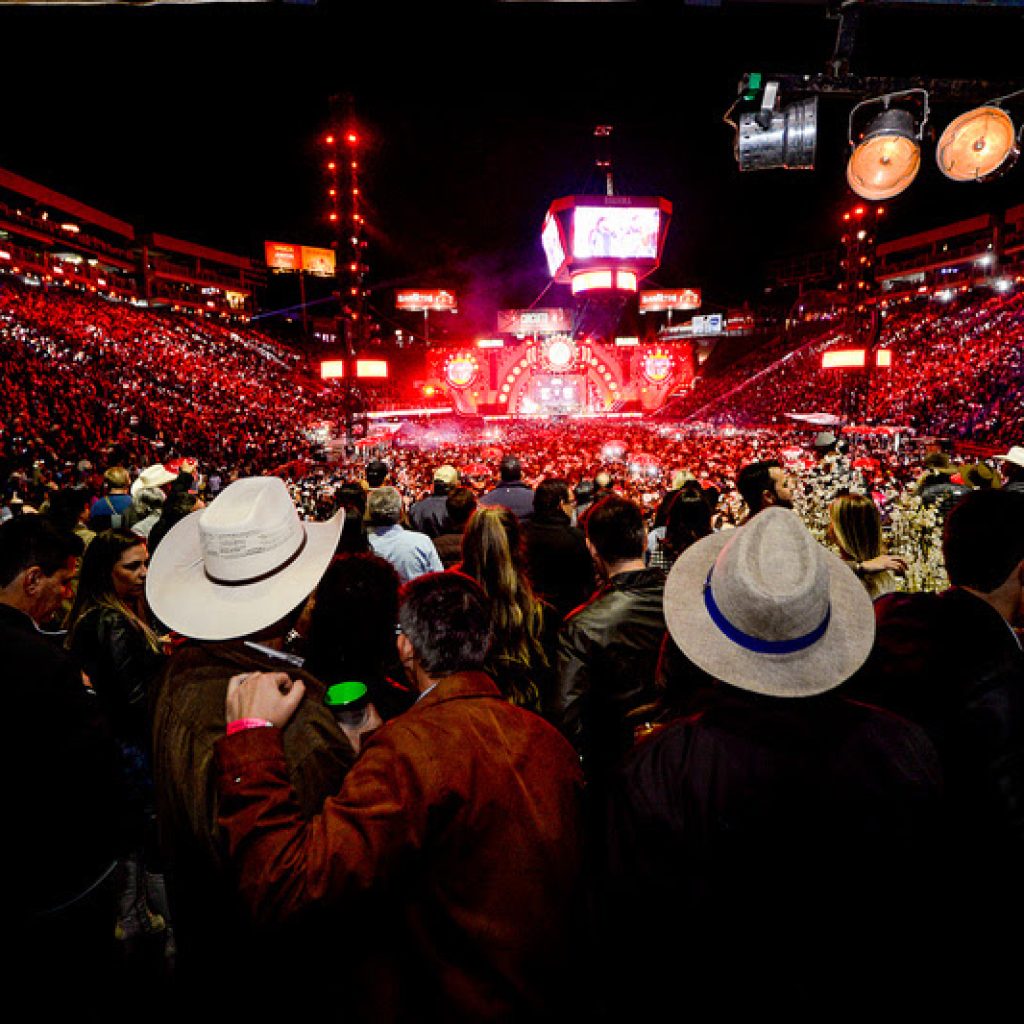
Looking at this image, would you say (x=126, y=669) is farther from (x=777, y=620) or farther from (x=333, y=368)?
(x=333, y=368)

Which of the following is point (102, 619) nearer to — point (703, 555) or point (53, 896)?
point (53, 896)

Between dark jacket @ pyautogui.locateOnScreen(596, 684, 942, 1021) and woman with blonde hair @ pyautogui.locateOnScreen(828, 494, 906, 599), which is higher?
woman with blonde hair @ pyautogui.locateOnScreen(828, 494, 906, 599)

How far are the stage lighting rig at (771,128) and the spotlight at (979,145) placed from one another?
3.89 feet

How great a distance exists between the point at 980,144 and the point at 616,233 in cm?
1936

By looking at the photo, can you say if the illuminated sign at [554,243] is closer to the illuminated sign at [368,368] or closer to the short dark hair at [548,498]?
the illuminated sign at [368,368]

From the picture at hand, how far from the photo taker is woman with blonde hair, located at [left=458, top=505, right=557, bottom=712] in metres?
2.68

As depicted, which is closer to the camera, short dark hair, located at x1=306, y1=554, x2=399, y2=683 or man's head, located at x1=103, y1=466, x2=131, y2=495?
short dark hair, located at x1=306, y1=554, x2=399, y2=683

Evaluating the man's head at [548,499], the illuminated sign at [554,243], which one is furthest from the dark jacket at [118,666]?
the illuminated sign at [554,243]

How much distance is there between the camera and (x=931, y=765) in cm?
137

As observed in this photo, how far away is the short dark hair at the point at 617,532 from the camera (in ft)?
9.37

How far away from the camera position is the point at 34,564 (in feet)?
8.57

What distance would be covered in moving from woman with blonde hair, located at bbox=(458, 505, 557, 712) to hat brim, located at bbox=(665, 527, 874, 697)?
1.20 meters

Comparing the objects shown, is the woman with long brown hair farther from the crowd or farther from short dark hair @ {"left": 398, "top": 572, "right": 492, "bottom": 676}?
short dark hair @ {"left": 398, "top": 572, "right": 492, "bottom": 676}

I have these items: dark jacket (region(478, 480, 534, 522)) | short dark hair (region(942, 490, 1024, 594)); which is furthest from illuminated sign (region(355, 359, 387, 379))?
short dark hair (region(942, 490, 1024, 594))
